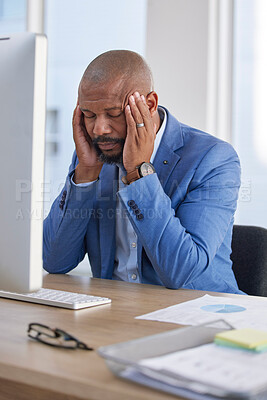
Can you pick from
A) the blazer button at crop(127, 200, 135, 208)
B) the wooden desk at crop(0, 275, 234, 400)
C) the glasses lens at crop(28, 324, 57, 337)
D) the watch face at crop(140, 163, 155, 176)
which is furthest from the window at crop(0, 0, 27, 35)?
the glasses lens at crop(28, 324, 57, 337)

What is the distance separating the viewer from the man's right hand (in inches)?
65.6

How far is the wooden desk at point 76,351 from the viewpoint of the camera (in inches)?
24.7

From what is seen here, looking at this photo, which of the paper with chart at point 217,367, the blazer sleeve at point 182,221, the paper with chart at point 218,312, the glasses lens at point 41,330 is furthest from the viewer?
the blazer sleeve at point 182,221

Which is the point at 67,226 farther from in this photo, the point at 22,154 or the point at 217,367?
the point at 217,367

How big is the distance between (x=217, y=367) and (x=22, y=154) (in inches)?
15.4

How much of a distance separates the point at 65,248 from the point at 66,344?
91 centimetres

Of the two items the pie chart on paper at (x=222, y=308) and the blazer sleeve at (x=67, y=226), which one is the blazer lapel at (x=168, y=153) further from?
the pie chart on paper at (x=222, y=308)

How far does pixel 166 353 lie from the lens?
2.22 feet

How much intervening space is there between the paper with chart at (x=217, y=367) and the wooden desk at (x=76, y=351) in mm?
33

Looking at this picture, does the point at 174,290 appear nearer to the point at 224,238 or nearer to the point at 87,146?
the point at 224,238

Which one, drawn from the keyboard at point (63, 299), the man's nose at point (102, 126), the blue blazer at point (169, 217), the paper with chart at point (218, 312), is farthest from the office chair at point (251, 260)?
the keyboard at point (63, 299)

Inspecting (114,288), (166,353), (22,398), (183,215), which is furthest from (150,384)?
(183,215)

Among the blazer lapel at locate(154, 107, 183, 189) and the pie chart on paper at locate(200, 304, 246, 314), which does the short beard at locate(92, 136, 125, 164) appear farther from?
the pie chart on paper at locate(200, 304, 246, 314)

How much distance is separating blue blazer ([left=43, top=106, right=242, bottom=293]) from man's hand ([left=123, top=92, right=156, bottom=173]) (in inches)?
4.1
